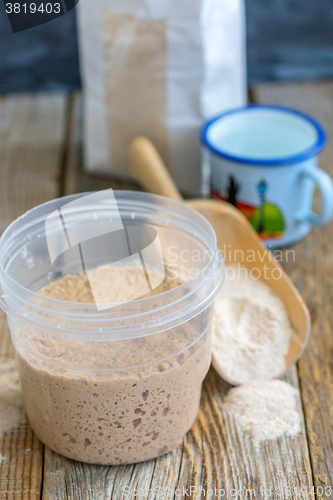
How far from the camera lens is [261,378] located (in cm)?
65

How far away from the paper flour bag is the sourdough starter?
1.57 feet

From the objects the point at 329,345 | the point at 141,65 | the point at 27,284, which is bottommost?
the point at 329,345

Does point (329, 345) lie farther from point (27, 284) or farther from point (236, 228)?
point (27, 284)

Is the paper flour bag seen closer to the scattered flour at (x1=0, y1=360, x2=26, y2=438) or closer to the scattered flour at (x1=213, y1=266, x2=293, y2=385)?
the scattered flour at (x1=213, y1=266, x2=293, y2=385)

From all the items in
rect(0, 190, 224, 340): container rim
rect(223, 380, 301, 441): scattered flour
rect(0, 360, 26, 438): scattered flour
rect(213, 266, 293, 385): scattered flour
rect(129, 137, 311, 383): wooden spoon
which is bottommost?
rect(223, 380, 301, 441): scattered flour

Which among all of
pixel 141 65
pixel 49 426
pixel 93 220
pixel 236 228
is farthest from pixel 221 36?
pixel 49 426

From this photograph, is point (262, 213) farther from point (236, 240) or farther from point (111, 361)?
point (111, 361)

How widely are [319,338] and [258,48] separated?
0.91 meters

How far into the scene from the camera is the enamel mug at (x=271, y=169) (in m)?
0.83

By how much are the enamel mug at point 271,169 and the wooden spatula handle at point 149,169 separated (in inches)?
2.9

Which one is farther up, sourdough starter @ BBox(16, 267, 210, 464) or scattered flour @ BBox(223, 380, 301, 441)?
sourdough starter @ BBox(16, 267, 210, 464)

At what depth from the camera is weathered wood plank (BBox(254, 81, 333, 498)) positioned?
577 millimetres

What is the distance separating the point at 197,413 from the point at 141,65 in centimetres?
55

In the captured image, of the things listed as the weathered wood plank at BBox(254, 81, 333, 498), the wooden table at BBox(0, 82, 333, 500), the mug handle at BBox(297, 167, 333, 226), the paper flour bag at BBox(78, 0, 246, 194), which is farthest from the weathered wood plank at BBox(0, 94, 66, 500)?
the mug handle at BBox(297, 167, 333, 226)
